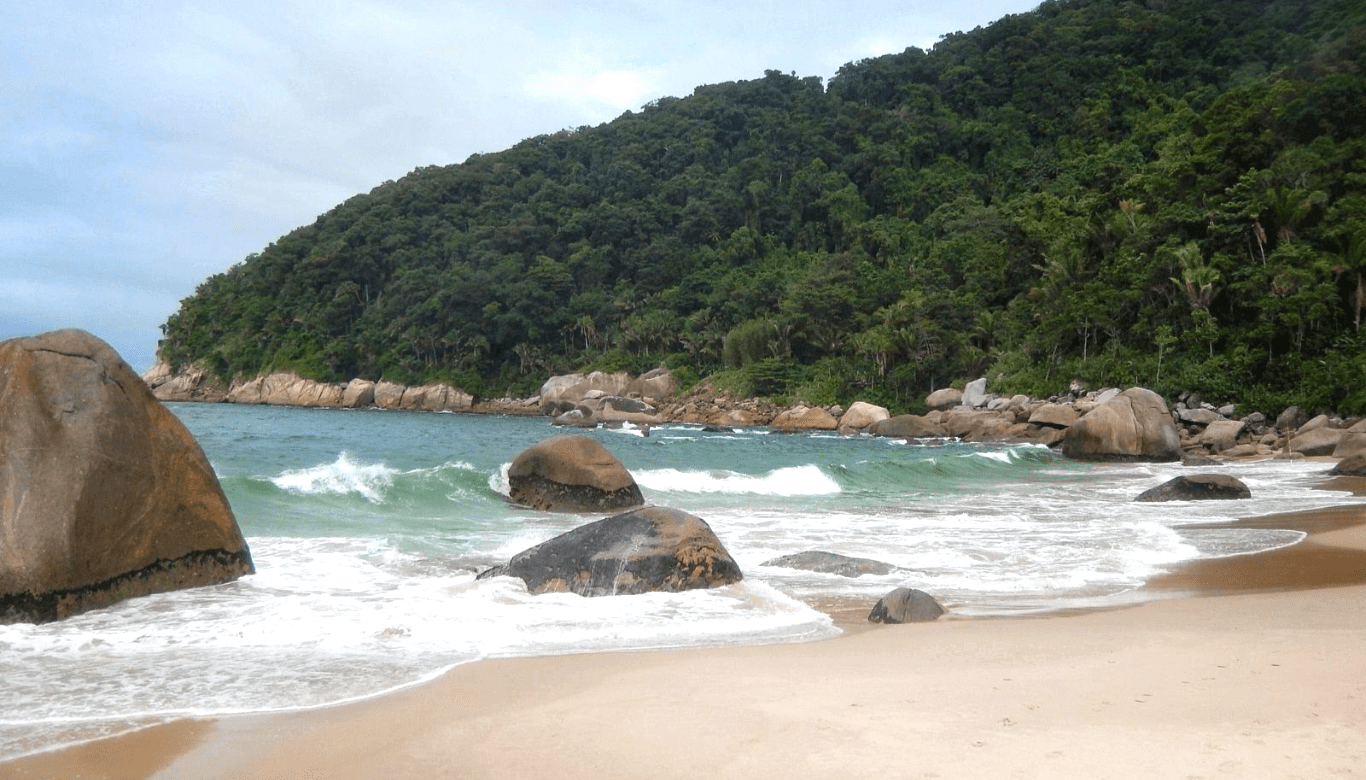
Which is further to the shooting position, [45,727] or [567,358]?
[567,358]

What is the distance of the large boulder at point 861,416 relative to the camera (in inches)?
1971

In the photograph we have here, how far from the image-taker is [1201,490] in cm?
1711

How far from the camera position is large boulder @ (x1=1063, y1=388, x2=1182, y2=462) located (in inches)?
1140

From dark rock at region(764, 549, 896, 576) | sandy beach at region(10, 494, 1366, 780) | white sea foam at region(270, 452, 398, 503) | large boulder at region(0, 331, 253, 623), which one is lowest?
dark rock at region(764, 549, 896, 576)

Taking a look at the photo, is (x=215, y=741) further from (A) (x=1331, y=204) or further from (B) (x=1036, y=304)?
(B) (x=1036, y=304)

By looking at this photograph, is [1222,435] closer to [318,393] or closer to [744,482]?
[744,482]

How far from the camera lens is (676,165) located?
9556 cm

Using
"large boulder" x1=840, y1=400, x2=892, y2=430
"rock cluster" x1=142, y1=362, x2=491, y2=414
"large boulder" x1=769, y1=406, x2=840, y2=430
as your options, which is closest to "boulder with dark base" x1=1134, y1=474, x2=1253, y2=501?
"large boulder" x1=840, y1=400, x2=892, y2=430

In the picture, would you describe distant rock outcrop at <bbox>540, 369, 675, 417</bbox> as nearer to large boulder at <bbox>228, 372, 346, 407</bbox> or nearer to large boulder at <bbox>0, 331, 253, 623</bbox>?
large boulder at <bbox>228, 372, 346, 407</bbox>

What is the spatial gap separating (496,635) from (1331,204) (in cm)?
4117

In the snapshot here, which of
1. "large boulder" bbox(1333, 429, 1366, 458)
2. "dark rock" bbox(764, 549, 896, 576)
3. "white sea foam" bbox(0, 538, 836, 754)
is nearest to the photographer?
"white sea foam" bbox(0, 538, 836, 754)

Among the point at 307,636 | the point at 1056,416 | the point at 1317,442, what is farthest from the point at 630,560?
the point at 1056,416

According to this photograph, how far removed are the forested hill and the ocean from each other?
20403mm

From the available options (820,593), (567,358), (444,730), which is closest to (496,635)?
(444,730)
